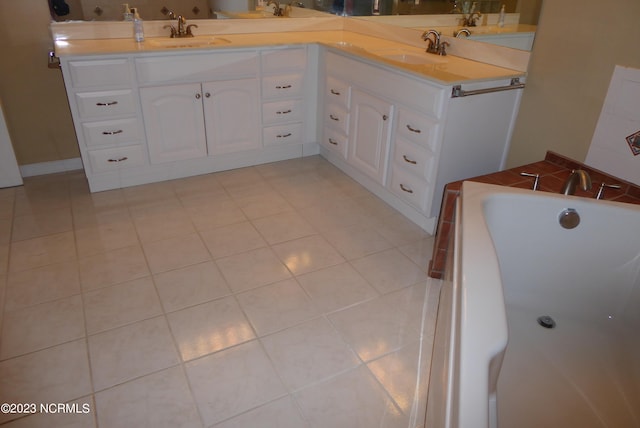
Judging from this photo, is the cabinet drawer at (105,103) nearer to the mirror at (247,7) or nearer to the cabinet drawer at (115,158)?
the cabinet drawer at (115,158)

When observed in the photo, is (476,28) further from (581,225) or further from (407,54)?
(581,225)

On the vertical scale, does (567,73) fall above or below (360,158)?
above

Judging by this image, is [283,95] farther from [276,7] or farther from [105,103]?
[105,103]

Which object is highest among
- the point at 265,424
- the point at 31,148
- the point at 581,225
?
the point at 581,225

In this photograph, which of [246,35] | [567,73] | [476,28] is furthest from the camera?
[246,35]

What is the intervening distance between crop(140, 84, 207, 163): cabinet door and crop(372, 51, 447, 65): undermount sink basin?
1.21 meters

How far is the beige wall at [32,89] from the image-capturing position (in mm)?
2629

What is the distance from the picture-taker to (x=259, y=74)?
117 inches

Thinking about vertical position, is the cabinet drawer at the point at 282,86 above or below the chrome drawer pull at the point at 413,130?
above

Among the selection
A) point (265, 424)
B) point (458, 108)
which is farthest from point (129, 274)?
point (458, 108)

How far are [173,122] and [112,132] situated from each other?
1.19ft

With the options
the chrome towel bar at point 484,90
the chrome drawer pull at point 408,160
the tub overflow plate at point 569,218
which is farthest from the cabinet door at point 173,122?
the tub overflow plate at point 569,218

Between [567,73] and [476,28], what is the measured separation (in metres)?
0.75

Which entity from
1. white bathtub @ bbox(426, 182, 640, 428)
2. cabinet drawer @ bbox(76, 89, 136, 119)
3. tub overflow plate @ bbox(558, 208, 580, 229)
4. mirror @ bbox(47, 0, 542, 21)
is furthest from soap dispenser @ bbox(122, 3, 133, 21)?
tub overflow plate @ bbox(558, 208, 580, 229)
